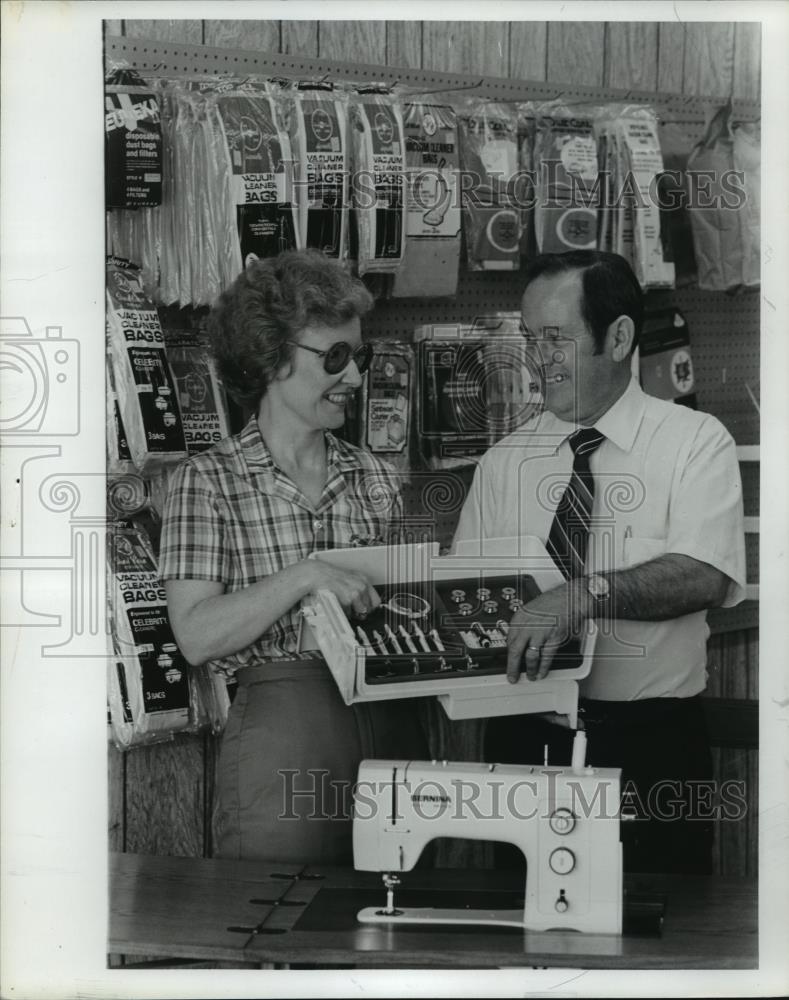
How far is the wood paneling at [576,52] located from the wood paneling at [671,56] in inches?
3.9

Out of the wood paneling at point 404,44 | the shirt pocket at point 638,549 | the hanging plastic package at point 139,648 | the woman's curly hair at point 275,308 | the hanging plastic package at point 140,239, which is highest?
the wood paneling at point 404,44

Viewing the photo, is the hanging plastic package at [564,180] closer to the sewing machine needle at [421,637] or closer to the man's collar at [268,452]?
the man's collar at [268,452]

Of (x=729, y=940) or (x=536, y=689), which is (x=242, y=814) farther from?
(x=729, y=940)

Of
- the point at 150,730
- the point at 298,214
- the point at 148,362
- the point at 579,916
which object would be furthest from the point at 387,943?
the point at 298,214

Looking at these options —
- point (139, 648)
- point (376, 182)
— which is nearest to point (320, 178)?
point (376, 182)

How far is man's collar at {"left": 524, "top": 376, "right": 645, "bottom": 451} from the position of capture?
2.15 meters

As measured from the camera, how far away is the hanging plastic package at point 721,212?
7.13ft

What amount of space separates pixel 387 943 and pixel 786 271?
125 cm

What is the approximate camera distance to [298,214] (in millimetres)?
2098

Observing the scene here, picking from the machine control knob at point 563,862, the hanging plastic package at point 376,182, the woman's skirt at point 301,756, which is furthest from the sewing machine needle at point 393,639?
the hanging plastic package at point 376,182

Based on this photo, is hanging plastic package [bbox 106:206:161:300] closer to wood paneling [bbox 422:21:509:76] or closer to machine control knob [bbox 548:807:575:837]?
wood paneling [bbox 422:21:509:76]

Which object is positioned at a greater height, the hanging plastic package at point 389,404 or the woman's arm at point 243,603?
the hanging plastic package at point 389,404

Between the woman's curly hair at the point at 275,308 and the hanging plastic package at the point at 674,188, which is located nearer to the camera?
the woman's curly hair at the point at 275,308

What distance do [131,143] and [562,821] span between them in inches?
50.0
